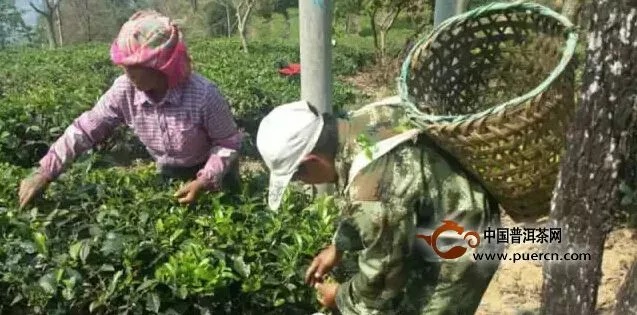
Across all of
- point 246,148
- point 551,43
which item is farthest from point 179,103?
point 246,148

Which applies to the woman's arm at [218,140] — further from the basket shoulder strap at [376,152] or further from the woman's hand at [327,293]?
the basket shoulder strap at [376,152]

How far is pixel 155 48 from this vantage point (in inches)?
104

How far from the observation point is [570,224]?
198 centimetres

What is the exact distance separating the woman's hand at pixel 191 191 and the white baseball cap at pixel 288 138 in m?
0.79

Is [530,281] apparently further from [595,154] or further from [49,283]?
[49,283]

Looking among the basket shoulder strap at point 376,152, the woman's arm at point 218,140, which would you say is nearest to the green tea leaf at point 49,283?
the woman's arm at point 218,140

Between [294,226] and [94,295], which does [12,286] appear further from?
[294,226]

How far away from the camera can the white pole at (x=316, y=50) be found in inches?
159

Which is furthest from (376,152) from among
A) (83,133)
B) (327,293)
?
(83,133)

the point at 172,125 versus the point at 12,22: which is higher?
the point at 172,125

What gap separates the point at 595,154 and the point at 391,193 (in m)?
0.58

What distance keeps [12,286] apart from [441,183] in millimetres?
1673

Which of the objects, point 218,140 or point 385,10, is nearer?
point 218,140

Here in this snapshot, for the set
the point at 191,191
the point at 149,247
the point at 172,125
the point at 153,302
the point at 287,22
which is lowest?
the point at 287,22
